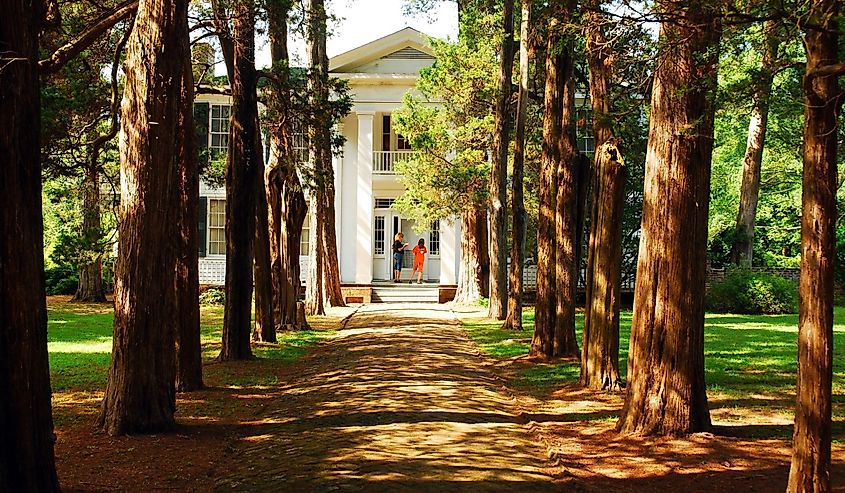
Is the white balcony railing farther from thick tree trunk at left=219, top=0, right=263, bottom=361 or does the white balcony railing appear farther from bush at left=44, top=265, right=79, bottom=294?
thick tree trunk at left=219, top=0, right=263, bottom=361

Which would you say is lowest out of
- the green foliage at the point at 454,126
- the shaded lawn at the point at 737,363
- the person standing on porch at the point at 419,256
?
the shaded lawn at the point at 737,363

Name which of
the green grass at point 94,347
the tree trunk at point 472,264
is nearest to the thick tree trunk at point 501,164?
the green grass at point 94,347

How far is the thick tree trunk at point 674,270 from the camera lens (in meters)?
9.18

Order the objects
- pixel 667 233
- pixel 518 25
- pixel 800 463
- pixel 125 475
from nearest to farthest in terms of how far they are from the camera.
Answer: pixel 800 463
pixel 125 475
pixel 667 233
pixel 518 25

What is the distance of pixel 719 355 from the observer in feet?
56.3

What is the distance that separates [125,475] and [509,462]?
2.98 meters

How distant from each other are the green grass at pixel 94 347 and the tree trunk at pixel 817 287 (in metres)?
8.62

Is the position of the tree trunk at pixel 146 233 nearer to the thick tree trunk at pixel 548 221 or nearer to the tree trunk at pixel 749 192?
the thick tree trunk at pixel 548 221

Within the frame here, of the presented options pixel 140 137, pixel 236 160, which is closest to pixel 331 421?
pixel 140 137

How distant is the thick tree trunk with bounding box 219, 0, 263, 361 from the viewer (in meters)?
16.0

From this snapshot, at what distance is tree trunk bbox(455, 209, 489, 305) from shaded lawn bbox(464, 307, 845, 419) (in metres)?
6.24

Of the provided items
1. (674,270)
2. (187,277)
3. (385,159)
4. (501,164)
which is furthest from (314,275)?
(674,270)

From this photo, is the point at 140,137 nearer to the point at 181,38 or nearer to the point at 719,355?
the point at 181,38

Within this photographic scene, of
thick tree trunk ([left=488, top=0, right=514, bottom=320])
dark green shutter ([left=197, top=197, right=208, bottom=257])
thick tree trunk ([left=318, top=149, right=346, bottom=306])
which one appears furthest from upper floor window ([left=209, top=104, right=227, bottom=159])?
thick tree trunk ([left=488, top=0, right=514, bottom=320])
